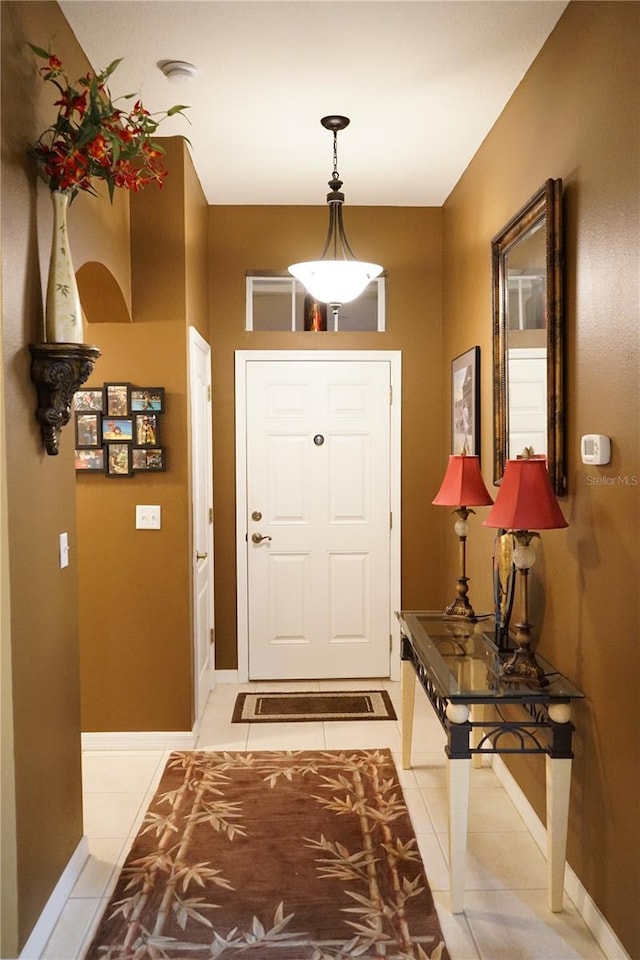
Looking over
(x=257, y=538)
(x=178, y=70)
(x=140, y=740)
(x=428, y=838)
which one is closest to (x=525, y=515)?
(x=428, y=838)

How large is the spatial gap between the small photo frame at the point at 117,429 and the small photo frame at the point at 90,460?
7 cm

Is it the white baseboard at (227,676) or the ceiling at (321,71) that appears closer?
the ceiling at (321,71)

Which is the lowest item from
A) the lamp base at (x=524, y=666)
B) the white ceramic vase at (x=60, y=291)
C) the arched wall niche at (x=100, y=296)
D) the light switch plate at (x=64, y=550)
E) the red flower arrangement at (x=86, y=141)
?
the lamp base at (x=524, y=666)

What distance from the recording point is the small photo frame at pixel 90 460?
3518mm

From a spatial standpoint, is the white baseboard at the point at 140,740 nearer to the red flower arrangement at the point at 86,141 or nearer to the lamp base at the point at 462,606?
the lamp base at the point at 462,606

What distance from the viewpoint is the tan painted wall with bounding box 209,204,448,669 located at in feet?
14.6

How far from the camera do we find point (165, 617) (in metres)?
3.57

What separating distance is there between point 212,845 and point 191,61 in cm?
284

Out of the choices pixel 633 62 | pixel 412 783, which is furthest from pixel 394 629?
pixel 633 62

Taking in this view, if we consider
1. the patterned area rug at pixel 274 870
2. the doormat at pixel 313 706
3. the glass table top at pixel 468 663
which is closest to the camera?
the patterned area rug at pixel 274 870

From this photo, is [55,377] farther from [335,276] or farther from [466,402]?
[466,402]

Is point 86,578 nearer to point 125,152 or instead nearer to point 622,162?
point 125,152

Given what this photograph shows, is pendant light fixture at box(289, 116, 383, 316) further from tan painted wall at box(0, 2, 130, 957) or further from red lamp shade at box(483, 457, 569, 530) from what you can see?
red lamp shade at box(483, 457, 569, 530)

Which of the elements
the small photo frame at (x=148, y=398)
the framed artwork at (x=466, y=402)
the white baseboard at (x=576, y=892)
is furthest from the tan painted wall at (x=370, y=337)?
the white baseboard at (x=576, y=892)
